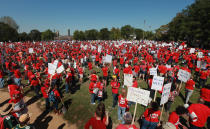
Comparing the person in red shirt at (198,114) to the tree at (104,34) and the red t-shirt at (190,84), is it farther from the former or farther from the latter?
the tree at (104,34)

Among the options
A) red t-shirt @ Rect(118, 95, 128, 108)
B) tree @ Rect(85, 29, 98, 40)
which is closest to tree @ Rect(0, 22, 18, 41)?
tree @ Rect(85, 29, 98, 40)

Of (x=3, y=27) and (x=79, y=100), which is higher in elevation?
(x=3, y=27)

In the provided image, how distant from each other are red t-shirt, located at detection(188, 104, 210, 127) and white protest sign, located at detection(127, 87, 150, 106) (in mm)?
1436

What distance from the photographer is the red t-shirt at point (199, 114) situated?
3797 mm

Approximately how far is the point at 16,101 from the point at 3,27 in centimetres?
7832

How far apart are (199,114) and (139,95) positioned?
6.58ft

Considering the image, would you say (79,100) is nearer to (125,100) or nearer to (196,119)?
(125,100)

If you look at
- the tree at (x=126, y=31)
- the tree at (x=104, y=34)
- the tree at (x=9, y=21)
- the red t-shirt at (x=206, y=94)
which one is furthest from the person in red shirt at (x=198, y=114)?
the tree at (x=9, y=21)

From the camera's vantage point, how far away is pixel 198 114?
3.86 meters

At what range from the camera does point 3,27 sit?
61062 mm

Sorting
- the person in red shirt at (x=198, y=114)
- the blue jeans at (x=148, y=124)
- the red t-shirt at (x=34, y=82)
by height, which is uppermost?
the person in red shirt at (x=198, y=114)

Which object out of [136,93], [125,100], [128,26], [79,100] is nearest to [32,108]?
[79,100]

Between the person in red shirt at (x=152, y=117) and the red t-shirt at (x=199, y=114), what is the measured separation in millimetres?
1111

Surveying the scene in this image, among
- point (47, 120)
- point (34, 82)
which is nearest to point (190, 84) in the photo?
point (47, 120)
